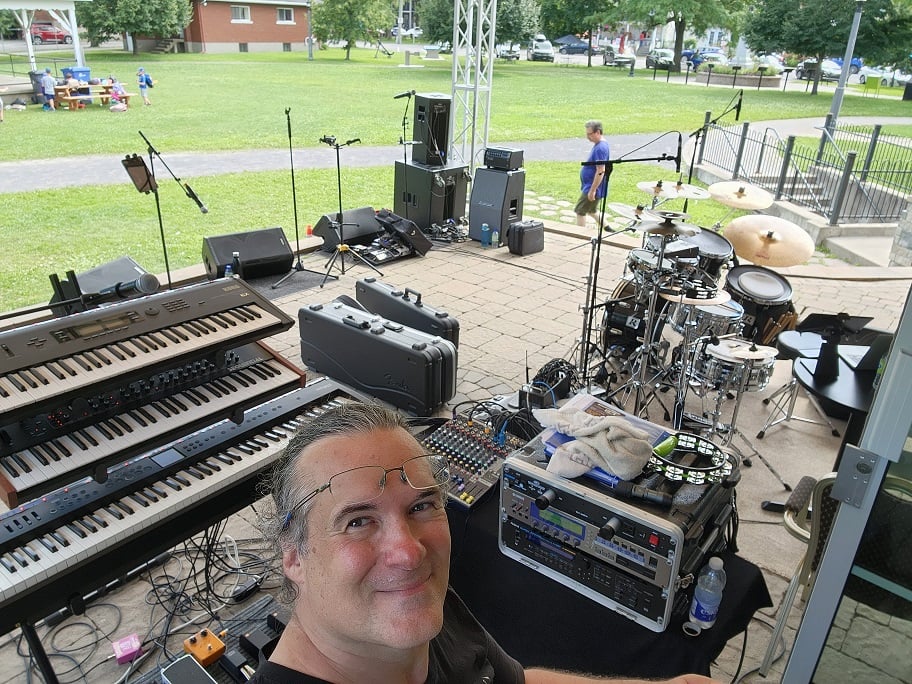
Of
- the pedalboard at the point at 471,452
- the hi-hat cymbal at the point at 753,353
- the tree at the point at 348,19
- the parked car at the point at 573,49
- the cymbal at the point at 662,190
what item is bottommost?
the pedalboard at the point at 471,452

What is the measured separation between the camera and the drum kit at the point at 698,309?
4406mm

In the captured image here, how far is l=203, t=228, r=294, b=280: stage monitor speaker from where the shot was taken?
7.05 m

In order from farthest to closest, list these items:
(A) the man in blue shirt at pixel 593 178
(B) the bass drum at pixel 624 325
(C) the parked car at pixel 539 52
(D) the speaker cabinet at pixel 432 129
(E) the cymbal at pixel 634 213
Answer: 1. (C) the parked car at pixel 539 52
2. (D) the speaker cabinet at pixel 432 129
3. (A) the man in blue shirt at pixel 593 178
4. (B) the bass drum at pixel 624 325
5. (E) the cymbal at pixel 634 213

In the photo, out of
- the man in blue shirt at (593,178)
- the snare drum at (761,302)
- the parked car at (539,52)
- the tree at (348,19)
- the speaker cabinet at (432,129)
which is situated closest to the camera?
the snare drum at (761,302)

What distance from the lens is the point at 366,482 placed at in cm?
139

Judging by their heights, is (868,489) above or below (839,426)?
above

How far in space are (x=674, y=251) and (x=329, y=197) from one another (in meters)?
7.10

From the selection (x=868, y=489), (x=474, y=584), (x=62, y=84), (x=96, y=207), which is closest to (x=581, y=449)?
(x=474, y=584)

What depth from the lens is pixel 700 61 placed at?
3869cm

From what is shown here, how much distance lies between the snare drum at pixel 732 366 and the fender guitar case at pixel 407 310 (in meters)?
1.90

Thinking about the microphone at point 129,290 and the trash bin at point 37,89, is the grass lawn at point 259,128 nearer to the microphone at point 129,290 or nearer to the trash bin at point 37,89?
the trash bin at point 37,89

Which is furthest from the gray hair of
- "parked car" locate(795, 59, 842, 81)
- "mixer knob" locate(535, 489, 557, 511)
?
"parked car" locate(795, 59, 842, 81)

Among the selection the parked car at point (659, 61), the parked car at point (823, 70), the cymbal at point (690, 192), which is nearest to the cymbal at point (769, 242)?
the cymbal at point (690, 192)

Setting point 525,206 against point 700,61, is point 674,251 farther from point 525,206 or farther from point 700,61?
point 700,61
